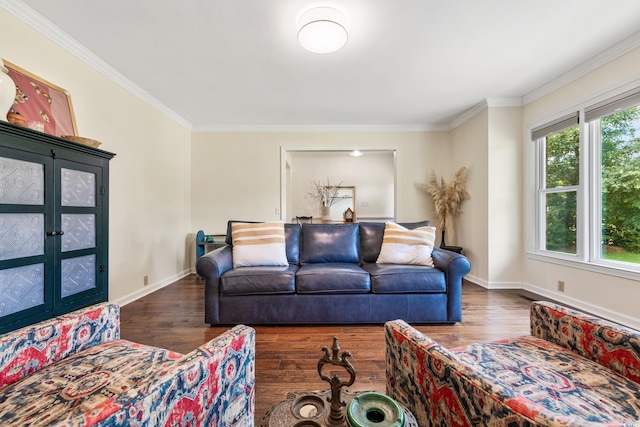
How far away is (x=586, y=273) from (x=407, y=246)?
180 cm

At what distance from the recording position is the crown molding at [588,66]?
226 centimetres

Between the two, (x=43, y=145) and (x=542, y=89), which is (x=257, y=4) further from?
(x=542, y=89)

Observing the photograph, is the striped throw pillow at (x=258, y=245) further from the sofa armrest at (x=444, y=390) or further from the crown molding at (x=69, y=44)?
the crown molding at (x=69, y=44)

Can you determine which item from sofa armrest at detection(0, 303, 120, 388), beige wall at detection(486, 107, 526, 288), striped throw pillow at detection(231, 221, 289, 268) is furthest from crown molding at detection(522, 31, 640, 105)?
sofa armrest at detection(0, 303, 120, 388)

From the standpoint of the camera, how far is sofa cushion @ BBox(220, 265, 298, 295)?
232cm

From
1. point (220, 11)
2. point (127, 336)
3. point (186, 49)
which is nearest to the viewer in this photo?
point (220, 11)

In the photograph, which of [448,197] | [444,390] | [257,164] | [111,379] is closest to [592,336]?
[444,390]

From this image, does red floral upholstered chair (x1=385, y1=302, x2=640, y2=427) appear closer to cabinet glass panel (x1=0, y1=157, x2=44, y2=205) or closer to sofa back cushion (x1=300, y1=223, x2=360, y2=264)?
sofa back cushion (x1=300, y1=223, x2=360, y2=264)

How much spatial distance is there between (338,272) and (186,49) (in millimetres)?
2435

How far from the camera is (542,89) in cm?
310

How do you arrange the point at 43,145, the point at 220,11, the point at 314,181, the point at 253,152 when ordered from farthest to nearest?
the point at 314,181, the point at 253,152, the point at 220,11, the point at 43,145

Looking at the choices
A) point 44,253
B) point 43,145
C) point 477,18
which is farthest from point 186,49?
Result: point 477,18

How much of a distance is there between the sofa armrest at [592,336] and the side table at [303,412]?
0.84 meters

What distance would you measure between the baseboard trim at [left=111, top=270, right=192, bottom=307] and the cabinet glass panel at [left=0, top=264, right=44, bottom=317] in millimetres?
1114
